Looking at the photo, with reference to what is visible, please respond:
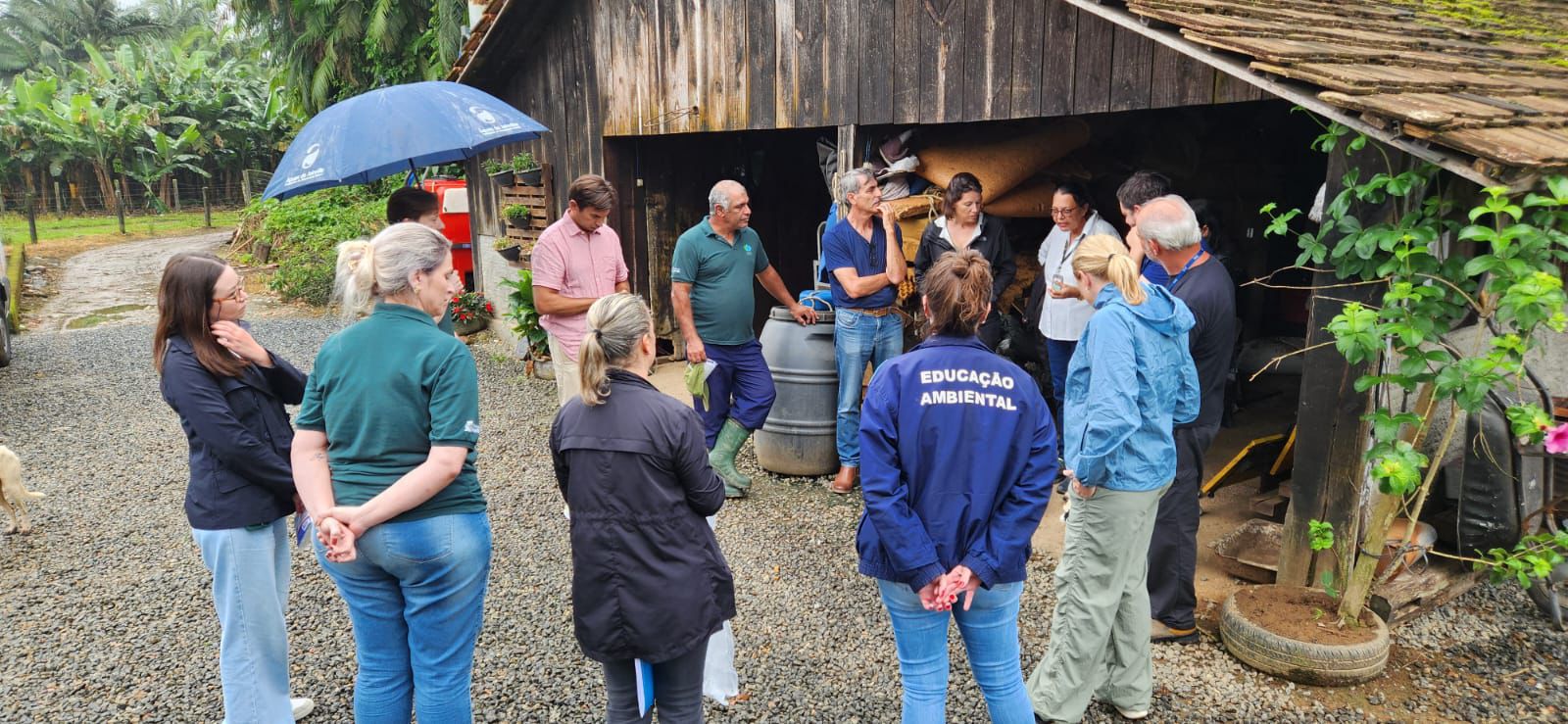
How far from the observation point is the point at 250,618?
3.00 meters

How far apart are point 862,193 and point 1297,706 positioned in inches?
129

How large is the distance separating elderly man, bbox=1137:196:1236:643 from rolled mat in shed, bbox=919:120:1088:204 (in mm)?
2307

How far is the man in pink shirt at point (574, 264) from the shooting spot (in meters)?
5.07

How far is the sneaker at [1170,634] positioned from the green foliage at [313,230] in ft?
49.8

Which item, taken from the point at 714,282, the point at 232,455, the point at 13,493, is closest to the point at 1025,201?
the point at 714,282

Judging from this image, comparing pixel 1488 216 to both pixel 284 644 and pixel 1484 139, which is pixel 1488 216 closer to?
pixel 1484 139

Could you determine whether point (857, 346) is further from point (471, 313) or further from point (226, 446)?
point (471, 313)

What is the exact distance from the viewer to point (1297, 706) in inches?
135

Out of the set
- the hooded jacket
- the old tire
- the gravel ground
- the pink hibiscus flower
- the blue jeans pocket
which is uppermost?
the hooded jacket

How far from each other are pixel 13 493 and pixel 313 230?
1559 cm

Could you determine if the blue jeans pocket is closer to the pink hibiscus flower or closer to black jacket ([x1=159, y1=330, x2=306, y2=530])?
black jacket ([x1=159, y1=330, x2=306, y2=530])

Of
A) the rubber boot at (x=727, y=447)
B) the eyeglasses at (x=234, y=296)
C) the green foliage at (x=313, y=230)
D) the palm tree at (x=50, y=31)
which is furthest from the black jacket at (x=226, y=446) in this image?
the palm tree at (x=50, y=31)

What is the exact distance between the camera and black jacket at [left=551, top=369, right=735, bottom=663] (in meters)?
2.48

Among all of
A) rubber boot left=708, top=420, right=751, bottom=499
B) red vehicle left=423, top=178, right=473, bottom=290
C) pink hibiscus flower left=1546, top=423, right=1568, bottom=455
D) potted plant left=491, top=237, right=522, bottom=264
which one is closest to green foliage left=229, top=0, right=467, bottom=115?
red vehicle left=423, top=178, right=473, bottom=290
